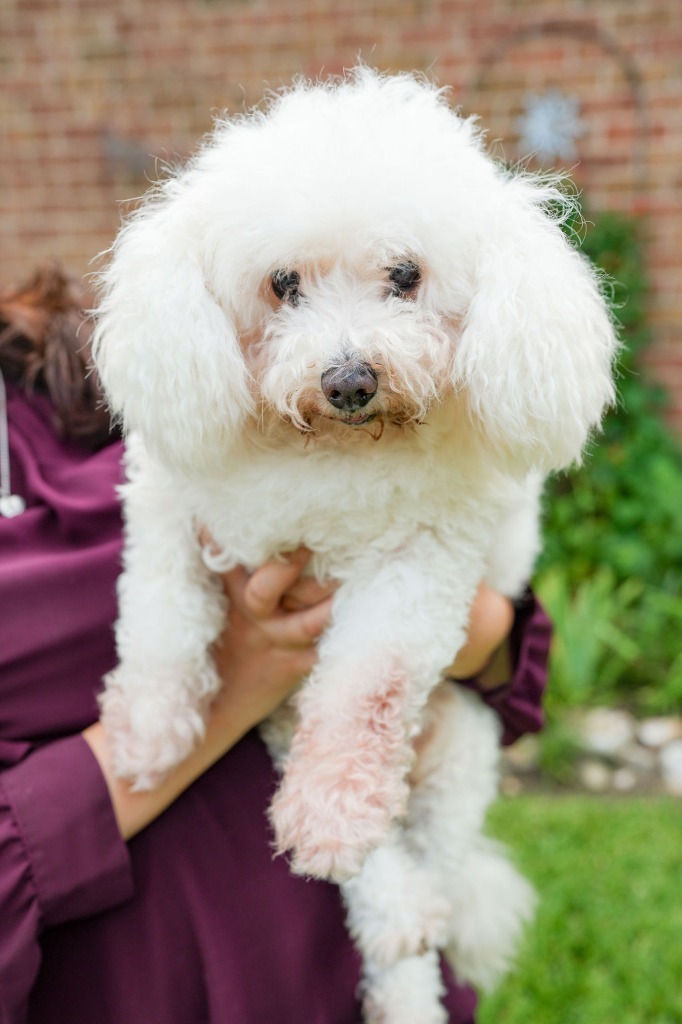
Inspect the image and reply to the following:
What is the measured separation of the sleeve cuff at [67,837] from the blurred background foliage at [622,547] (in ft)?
7.69

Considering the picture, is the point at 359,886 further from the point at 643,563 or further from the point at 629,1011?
the point at 643,563

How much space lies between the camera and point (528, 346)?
1.20m

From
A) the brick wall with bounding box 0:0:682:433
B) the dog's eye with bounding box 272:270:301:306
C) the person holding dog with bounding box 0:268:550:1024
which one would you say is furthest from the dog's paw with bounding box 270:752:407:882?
the brick wall with bounding box 0:0:682:433

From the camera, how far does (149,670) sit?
1.34m

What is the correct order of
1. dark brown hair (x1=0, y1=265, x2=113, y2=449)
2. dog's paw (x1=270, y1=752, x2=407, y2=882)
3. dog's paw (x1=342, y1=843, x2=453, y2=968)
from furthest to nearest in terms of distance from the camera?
dark brown hair (x1=0, y1=265, x2=113, y2=449), dog's paw (x1=342, y1=843, x2=453, y2=968), dog's paw (x1=270, y1=752, x2=407, y2=882)

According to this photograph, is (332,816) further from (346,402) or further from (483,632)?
(346,402)

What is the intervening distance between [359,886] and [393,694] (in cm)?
38

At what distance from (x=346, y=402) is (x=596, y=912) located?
194cm

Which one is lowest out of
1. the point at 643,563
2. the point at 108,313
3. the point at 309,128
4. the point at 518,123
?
the point at 643,563

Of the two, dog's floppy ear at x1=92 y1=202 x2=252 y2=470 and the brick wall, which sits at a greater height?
the brick wall

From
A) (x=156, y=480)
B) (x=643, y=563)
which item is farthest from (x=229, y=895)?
(x=643, y=563)

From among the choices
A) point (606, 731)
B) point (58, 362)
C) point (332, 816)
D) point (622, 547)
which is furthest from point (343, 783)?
point (622, 547)

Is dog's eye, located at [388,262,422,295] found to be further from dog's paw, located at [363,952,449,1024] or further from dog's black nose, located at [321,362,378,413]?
dog's paw, located at [363,952,449,1024]

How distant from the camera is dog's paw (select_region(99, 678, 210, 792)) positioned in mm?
1233
